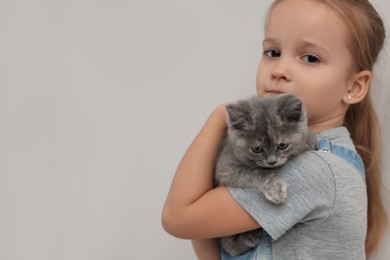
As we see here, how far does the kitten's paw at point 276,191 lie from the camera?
3.36 feet

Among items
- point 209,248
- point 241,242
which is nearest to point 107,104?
point 209,248

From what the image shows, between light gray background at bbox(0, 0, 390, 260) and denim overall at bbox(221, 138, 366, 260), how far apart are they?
54 centimetres

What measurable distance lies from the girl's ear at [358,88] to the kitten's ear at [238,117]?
0.34m

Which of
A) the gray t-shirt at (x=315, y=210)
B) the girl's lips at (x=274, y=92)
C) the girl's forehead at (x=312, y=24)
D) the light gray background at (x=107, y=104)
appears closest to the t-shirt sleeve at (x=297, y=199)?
the gray t-shirt at (x=315, y=210)

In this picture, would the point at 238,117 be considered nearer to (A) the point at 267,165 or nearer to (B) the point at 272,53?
(A) the point at 267,165

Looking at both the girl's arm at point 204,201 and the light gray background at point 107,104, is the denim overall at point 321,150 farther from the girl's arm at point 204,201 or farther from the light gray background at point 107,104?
the light gray background at point 107,104

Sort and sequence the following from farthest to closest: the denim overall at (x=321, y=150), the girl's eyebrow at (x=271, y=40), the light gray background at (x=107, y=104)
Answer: the light gray background at (x=107, y=104), the girl's eyebrow at (x=271, y=40), the denim overall at (x=321, y=150)

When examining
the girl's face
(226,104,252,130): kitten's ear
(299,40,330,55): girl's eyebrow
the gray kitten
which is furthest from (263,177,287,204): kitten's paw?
(299,40,330,55): girl's eyebrow

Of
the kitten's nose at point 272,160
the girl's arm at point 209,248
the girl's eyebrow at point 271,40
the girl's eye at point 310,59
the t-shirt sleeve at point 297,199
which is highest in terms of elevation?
the girl's eyebrow at point 271,40

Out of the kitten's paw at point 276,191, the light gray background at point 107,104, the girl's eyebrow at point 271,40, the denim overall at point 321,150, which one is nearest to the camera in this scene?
the kitten's paw at point 276,191

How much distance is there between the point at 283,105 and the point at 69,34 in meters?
0.95

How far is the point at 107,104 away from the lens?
1.69 metres

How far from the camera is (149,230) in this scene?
67.7 inches

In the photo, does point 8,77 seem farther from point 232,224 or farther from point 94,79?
point 232,224
